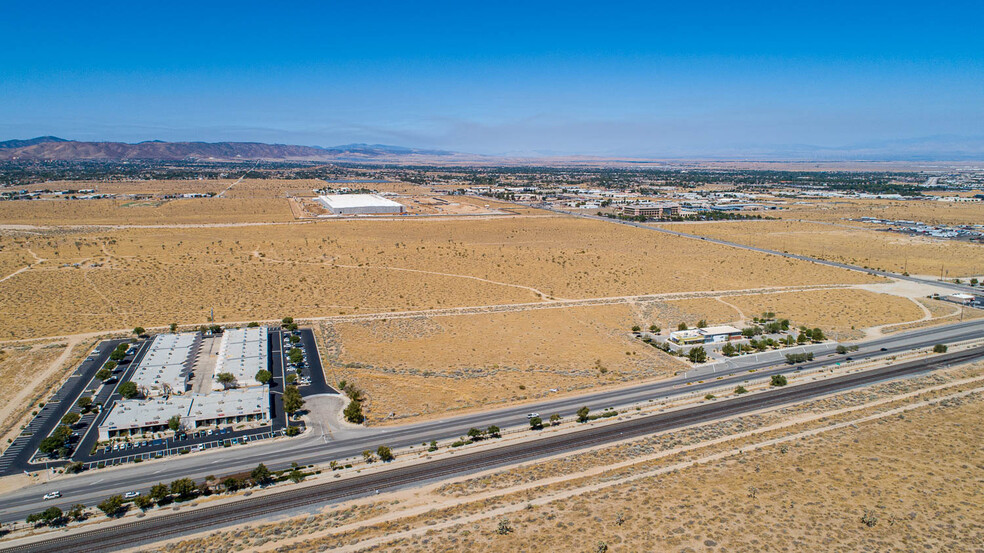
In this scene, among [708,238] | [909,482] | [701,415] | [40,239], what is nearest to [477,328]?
[701,415]

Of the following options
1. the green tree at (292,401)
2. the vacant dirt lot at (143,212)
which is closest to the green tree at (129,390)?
the green tree at (292,401)

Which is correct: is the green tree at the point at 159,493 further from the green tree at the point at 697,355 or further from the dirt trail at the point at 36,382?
the green tree at the point at 697,355

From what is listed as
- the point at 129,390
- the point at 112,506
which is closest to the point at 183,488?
the point at 112,506

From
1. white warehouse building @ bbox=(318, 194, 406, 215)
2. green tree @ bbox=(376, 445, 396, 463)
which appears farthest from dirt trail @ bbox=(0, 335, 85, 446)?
white warehouse building @ bbox=(318, 194, 406, 215)

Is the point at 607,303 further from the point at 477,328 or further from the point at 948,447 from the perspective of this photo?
the point at 948,447

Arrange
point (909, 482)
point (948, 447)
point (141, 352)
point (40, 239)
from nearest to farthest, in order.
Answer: point (909, 482) < point (948, 447) < point (141, 352) < point (40, 239)

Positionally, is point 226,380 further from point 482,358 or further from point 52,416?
point 482,358
